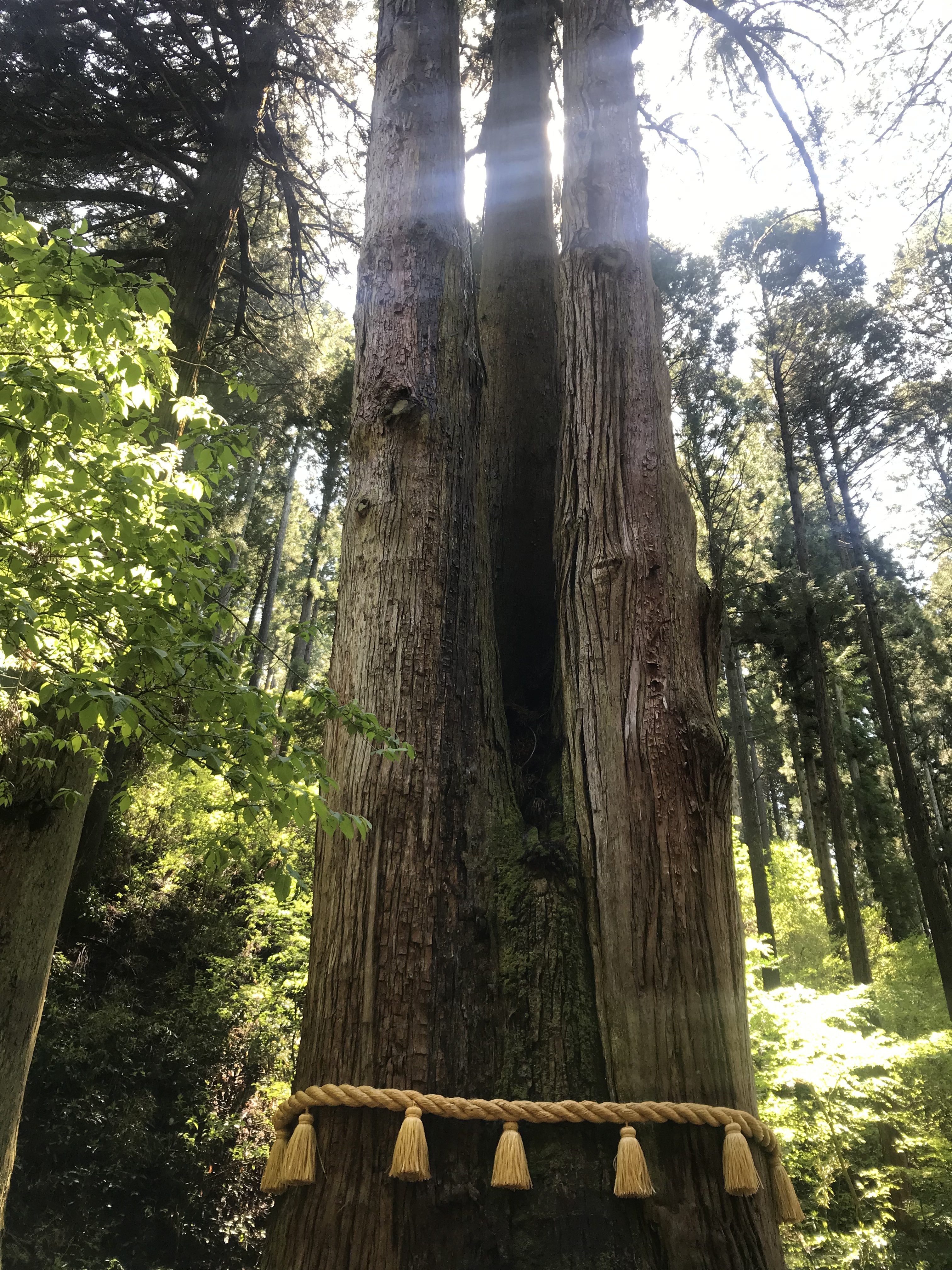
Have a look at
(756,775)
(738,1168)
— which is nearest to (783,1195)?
(738,1168)

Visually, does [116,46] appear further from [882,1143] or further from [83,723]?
[882,1143]

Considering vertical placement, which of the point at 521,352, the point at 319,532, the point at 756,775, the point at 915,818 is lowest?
the point at 915,818

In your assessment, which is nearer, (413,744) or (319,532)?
(413,744)

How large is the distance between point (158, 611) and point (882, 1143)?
9.95 m

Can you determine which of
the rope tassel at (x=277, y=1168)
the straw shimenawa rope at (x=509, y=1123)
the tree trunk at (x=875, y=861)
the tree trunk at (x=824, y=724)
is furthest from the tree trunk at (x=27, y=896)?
the tree trunk at (x=875, y=861)

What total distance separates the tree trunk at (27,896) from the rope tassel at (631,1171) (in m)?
2.66

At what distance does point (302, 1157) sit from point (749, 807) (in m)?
11.7

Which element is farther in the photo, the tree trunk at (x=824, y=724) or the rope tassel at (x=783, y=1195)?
the tree trunk at (x=824, y=724)

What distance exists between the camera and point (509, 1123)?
1807mm

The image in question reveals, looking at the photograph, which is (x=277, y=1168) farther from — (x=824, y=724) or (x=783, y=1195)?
(x=824, y=724)

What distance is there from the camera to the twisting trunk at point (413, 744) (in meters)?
1.79

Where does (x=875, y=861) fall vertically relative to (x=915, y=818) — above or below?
above

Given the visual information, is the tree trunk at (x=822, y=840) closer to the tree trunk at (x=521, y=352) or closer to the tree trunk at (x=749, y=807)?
the tree trunk at (x=749, y=807)

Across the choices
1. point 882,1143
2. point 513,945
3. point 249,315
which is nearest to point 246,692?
point 513,945
